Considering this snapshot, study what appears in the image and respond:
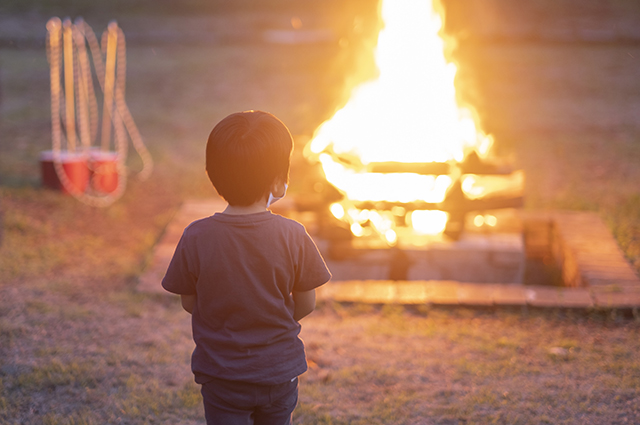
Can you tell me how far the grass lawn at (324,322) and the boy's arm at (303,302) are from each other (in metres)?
0.99

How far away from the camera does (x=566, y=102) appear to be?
399 inches

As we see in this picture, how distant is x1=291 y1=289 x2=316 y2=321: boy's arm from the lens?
1785 millimetres

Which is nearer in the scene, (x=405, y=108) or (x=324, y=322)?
(x=324, y=322)

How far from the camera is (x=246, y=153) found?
158cm

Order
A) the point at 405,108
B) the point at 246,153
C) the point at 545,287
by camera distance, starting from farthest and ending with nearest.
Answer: the point at 405,108, the point at 545,287, the point at 246,153

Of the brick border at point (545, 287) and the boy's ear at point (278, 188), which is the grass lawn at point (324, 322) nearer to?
the brick border at point (545, 287)

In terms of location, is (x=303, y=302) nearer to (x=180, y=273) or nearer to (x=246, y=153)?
Answer: (x=180, y=273)

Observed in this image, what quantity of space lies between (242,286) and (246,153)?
1.20ft

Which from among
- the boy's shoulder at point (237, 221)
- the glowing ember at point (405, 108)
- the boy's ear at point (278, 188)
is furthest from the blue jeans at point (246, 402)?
the glowing ember at point (405, 108)

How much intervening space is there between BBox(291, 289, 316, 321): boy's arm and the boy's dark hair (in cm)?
34

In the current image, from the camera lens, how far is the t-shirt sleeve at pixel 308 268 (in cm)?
171

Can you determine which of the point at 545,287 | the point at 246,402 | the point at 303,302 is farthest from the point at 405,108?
the point at 246,402

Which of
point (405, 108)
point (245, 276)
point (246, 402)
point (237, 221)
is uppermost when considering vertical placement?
point (405, 108)

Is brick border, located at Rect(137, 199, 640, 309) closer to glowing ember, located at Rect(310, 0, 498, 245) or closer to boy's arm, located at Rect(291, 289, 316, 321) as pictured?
glowing ember, located at Rect(310, 0, 498, 245)
